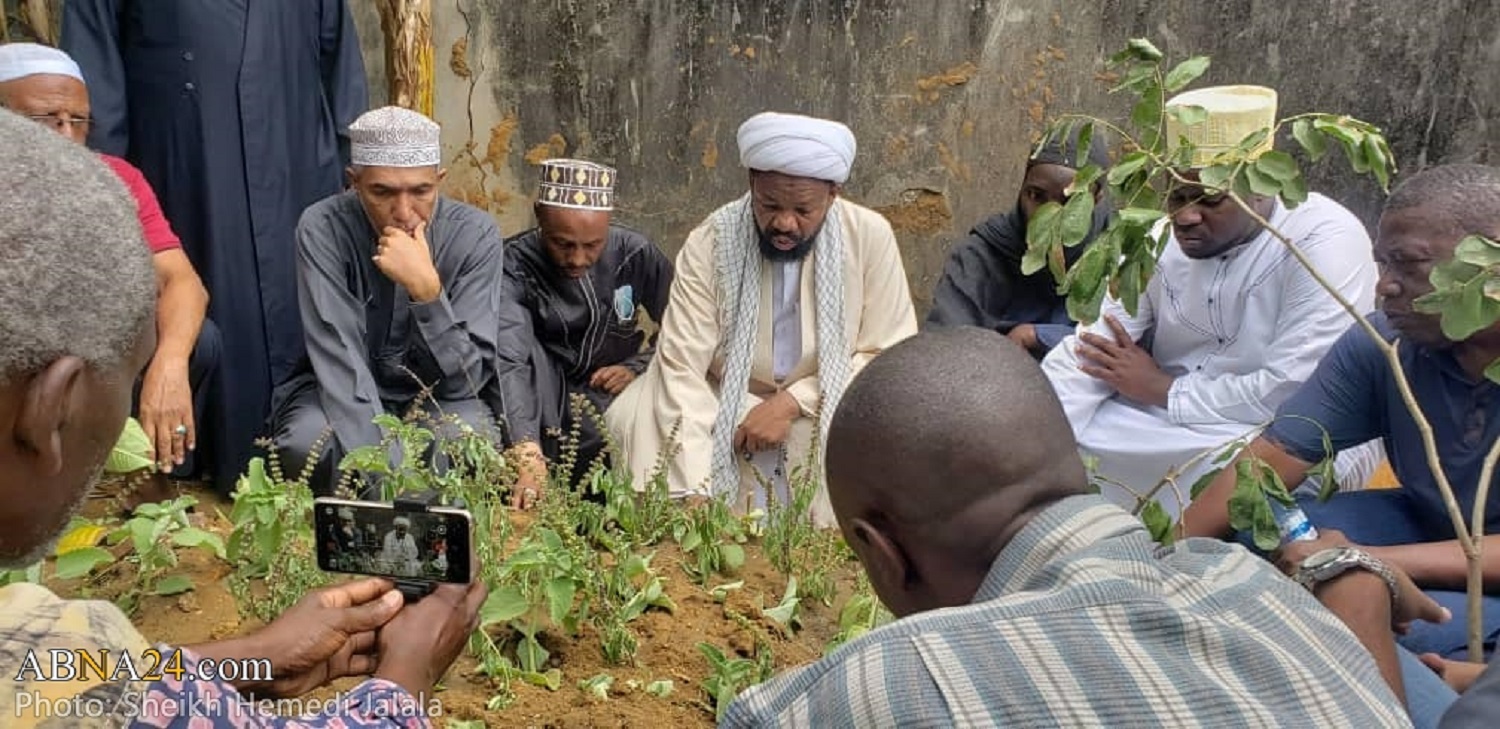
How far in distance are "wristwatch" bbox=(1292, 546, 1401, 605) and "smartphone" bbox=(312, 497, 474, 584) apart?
1.45 metres

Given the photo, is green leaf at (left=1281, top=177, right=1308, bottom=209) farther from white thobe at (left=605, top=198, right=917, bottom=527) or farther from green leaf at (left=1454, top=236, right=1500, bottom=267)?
white thobe at (left=605, top=198, right=917, bottom=527)

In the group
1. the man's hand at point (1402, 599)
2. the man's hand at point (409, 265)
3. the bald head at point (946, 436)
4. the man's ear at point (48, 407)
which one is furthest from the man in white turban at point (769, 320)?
the man's ear at point (48, 407)

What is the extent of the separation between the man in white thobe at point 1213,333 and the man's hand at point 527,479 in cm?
161

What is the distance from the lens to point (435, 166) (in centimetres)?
438

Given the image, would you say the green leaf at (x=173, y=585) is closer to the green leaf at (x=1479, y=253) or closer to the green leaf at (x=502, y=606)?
the green leaf at (x=502, y=606)

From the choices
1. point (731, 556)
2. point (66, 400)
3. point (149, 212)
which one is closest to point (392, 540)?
point (66, 400)

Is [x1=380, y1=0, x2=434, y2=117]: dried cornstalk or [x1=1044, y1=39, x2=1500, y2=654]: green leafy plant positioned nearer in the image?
[x1=1044, y1=39, x2=1500, y2=654]: green leafy plant

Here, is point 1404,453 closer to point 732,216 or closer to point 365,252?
point 732,216

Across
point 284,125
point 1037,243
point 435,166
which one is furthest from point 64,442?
point 284,125

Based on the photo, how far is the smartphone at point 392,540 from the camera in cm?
204

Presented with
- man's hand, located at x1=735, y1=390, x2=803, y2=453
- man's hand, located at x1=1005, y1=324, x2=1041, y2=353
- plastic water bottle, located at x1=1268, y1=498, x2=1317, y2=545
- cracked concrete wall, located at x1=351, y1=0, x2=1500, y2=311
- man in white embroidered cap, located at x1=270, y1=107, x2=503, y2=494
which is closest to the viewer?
plastic water bottle, located at x1=1268, y1=498, x2=1317, y2=545

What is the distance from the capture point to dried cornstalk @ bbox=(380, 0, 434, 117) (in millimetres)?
5211

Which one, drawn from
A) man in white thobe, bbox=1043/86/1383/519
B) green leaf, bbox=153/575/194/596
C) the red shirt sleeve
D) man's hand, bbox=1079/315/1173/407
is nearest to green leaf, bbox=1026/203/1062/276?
man in white thobe, bbox=1043/86/1383/519

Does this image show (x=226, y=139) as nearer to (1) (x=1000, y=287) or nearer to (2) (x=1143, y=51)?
(1) (x=1000, y=287)
